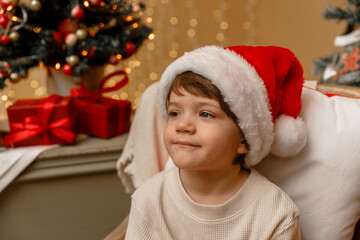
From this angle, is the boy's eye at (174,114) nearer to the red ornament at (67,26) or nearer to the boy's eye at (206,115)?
the boy's eye at (206,115)

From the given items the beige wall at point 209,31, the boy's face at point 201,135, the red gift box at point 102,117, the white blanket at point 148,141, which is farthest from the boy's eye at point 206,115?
the beige wall at point 209,31

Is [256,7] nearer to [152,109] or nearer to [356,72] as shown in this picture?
[356,72]

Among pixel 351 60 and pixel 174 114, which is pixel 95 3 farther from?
pixel 351 60

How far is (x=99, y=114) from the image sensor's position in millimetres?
1460

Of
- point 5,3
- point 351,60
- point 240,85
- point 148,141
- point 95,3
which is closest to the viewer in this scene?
point 240,85

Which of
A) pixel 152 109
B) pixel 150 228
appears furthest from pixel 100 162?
pixel 150 228

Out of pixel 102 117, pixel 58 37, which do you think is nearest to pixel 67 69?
pixel 58 37

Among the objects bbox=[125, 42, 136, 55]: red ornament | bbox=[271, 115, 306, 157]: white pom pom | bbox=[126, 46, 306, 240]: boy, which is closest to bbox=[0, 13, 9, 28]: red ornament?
bbox=[125, 42, 136, 55]: red ornament

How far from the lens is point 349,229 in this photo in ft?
2.57

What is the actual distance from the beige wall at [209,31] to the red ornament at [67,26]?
0.69 metres

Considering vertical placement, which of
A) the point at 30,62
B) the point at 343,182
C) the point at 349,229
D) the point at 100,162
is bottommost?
the point at 100,162

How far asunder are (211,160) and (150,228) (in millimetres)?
222

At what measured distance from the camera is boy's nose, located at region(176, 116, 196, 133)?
0.71m

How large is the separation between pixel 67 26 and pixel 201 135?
3.18ft
